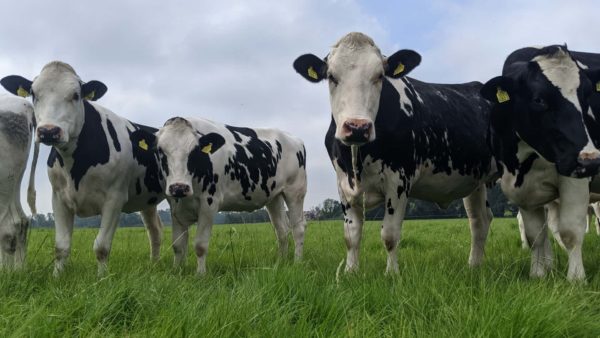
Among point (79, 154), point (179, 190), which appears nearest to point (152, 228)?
point (179, 190)

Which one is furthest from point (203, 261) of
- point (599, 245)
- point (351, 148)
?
point (599, 245)

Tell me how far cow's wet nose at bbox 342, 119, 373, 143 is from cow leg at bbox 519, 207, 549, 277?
1.67 meters

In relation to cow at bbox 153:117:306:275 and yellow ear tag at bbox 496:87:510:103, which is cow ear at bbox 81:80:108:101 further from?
yellow ear tag at bbox 496:87:510:103

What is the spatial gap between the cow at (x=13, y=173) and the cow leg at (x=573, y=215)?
16.4 feet

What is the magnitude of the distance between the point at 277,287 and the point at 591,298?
2.06m

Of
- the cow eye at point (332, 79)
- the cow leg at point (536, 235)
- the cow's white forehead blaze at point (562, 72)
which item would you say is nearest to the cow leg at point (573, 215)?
the cow leg at point (536, 235)

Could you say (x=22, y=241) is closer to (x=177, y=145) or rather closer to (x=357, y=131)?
(x=177, y=145)

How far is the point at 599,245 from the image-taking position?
762 centimetres

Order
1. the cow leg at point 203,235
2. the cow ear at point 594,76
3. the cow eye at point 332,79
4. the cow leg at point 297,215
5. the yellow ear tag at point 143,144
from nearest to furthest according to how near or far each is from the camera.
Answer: the cow ear at point 594,76, the cow eye at point 332,79, the cow leg at point 203,235, the yellow ear tag at point 143,144, the cow leg at point 297,215

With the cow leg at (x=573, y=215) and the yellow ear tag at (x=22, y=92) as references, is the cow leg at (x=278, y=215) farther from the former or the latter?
the cow leg at (x=573, y=215)

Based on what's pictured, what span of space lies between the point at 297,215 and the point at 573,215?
5.38m

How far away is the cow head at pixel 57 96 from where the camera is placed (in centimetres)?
543

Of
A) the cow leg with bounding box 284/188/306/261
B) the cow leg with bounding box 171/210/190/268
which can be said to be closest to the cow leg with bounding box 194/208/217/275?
the cow leg with bounding box 171/210/190/268

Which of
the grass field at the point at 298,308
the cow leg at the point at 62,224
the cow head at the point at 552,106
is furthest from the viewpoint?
the cow leg at the point at 62,224
